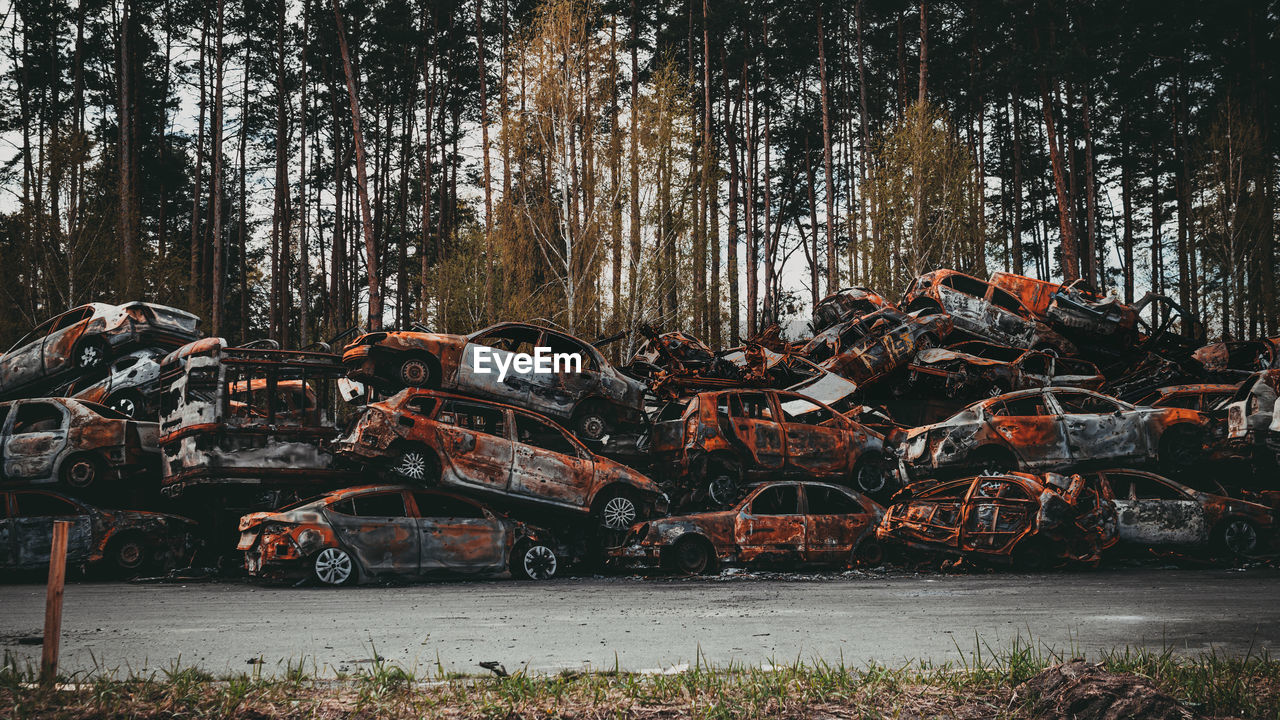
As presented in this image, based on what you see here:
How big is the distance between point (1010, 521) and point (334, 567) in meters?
8.50

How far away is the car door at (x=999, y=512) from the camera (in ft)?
38.7

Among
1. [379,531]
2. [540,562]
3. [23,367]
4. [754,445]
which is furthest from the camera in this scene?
[23,367]

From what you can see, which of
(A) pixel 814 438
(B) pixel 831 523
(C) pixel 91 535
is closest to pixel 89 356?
(C) pixel 91 535

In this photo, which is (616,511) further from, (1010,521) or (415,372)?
(1010,521)

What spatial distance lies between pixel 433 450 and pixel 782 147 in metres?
33.6

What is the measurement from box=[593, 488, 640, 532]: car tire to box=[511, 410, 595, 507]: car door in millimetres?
248

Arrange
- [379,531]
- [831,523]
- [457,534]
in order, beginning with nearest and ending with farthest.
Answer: [379,531] < [457,534] < [831,523]

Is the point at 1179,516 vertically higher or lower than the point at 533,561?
higher

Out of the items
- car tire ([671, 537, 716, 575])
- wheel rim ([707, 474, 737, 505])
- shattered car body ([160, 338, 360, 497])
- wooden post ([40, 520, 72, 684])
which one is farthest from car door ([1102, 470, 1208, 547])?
wooden post ([40, 520, 72, 684])

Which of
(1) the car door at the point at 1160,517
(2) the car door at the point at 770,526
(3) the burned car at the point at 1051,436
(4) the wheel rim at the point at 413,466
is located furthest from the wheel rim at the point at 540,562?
(1) the car door at the point at 1160,517

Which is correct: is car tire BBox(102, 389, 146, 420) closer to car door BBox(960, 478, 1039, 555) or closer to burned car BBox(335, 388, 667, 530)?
burned car BBox(335, 388, 667, 530)

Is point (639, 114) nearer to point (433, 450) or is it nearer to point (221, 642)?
point (433, 450)

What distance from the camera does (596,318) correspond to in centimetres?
2391

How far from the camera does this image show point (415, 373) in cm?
1327
